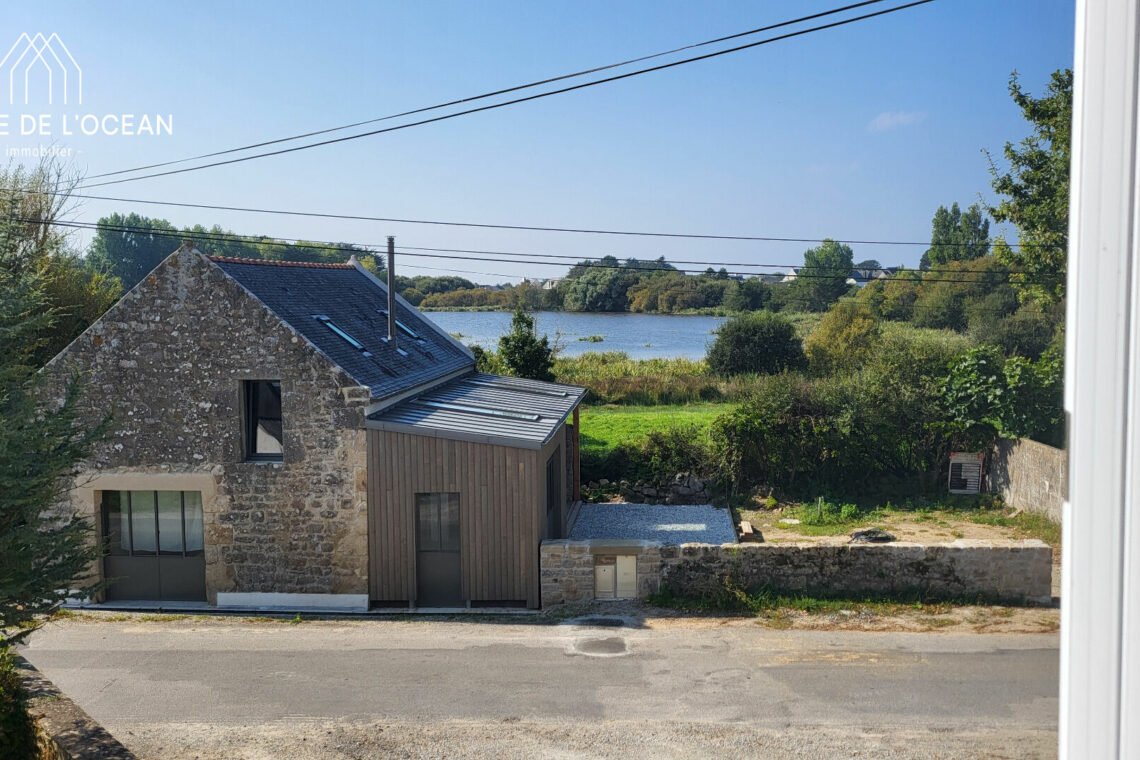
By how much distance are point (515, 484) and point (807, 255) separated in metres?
14.9

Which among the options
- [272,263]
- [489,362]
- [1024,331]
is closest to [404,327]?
[272,263]

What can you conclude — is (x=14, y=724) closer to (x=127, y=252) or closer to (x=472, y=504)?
(x=472, y=504)

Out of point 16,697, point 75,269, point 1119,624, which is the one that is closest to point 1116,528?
point 1119,624

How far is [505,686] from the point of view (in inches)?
259

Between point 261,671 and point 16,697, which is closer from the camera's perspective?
point 16,697

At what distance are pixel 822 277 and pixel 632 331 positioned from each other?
6.27 m

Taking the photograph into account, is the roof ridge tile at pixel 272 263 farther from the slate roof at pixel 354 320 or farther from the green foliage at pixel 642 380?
the green foliage at pixel 642 380

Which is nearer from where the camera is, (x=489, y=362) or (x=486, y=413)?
(x=486, y=413)

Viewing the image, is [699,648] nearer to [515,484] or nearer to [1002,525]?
[515,484]

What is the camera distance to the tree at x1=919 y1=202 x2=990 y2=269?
154 cm

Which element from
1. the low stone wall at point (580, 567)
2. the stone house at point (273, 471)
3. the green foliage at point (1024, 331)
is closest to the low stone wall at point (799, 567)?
the low stone wall at point (580, 567)

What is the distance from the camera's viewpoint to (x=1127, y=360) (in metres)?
0.72

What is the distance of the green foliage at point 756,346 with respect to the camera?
79.0ft

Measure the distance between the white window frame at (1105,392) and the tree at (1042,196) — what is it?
93mm
